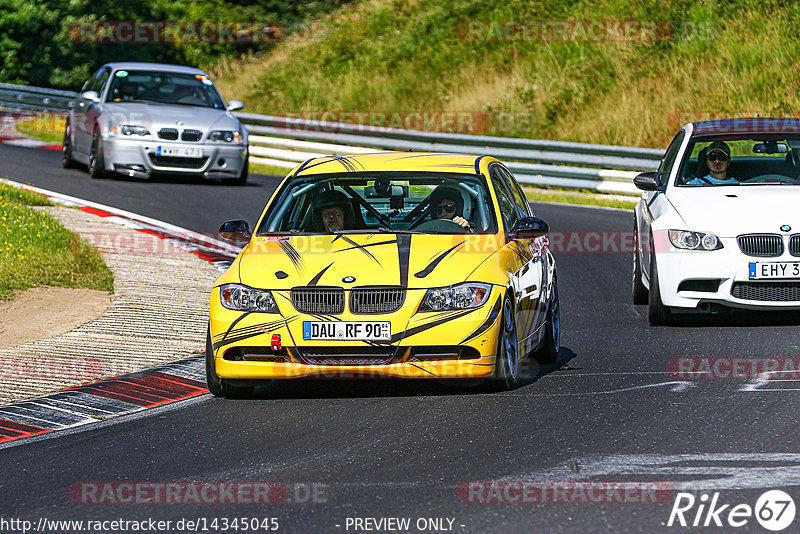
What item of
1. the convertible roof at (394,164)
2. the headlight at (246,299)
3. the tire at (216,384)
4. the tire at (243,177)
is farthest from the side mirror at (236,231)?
the tire at (243,177)

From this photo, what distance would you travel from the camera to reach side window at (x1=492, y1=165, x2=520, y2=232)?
939 cm

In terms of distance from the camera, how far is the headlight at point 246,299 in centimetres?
827

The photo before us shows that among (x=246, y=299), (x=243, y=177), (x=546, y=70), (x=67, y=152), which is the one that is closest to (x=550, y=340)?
(x=246, y=299)

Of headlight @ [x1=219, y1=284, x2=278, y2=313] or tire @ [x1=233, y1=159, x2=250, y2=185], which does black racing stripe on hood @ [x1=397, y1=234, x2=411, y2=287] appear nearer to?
headlight @ [x1=219, y1=284, x2=278, y2=313]

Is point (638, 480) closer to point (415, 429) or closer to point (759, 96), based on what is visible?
point (415, 429)

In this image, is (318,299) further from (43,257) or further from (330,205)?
(43,257)

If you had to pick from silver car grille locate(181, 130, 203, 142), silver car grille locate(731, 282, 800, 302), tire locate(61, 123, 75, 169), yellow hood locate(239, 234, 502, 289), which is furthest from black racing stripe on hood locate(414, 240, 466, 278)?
tire locate(61, 123, 75, 169)

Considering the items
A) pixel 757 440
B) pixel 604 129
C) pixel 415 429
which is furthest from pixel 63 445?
pixel 604 129

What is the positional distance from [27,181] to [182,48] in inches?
830

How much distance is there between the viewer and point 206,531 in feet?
18.3

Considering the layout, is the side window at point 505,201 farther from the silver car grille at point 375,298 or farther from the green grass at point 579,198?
the green grass at point 579,198

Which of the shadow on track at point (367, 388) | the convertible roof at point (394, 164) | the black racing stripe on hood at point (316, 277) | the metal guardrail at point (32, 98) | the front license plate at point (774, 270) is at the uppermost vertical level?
the metal guardrail at point (32, 98)

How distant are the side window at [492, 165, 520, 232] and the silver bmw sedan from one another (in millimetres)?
11500

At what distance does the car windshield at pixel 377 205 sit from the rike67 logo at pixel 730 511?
362 centimetres
